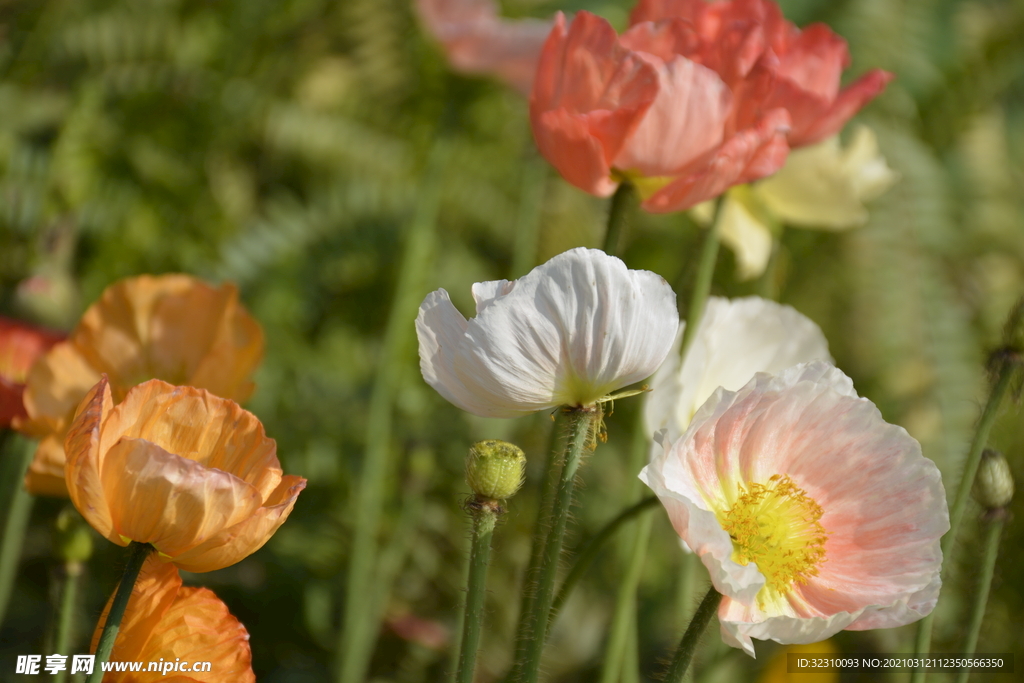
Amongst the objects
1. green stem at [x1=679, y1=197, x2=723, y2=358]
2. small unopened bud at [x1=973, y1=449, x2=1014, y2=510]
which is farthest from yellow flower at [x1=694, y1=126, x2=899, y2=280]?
small unopened bud at [x1=973, y1=449, x2=1014, y2=510]

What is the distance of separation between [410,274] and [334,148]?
2.24 ft

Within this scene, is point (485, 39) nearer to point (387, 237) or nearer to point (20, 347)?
point (20, 347)

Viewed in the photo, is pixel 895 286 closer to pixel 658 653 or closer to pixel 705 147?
pixel 658 653

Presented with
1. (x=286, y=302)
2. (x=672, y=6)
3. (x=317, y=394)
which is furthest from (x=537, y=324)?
(x=286, y=302)

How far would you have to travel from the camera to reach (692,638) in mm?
355

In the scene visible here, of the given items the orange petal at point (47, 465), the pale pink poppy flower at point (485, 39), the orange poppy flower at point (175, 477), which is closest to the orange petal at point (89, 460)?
the orange poppy flower at point (175, 477)

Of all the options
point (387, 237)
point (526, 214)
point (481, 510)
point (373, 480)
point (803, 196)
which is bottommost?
point (387, 237)

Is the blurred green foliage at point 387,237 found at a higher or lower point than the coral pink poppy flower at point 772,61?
lower

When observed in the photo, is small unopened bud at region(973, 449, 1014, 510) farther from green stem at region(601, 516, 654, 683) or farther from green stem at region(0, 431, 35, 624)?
green stem at region(0, 431, 35, 624)

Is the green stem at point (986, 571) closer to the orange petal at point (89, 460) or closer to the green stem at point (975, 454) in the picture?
the green stem at point (975, 454)

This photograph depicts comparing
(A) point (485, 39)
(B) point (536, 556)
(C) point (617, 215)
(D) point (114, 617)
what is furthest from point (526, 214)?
(D) point (114, 617)

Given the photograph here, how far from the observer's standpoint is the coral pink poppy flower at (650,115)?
1.50 feet

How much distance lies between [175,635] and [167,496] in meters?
0.08

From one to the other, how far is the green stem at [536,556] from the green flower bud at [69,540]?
0.21 m
